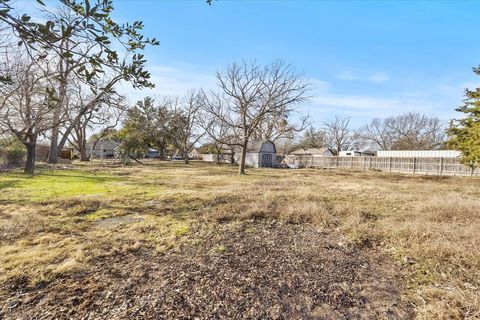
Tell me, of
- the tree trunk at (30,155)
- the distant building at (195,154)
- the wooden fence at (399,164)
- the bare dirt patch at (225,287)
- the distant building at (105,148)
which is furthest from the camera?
the distant building at (195,154)

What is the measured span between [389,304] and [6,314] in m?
3.40

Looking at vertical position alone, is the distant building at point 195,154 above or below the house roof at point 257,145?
below

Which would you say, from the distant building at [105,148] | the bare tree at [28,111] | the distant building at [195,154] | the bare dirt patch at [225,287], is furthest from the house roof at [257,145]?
the distant building at [195,154]

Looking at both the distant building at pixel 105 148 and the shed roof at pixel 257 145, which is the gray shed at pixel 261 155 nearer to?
the shed roof at pixel 257 145

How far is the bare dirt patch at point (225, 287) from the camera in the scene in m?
2.36

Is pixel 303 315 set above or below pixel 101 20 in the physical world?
below

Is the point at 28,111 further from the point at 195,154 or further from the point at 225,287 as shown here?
the point at 195,154

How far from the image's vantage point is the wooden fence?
21188 millimetres

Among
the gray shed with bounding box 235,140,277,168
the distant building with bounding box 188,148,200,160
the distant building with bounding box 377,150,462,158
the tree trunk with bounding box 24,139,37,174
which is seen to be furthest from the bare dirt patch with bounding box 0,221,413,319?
the distant building with bounding box 188,148,200,160

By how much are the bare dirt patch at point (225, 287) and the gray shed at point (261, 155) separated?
28.1 m

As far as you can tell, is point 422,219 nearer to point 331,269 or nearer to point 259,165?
point 331,269

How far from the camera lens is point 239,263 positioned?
335 cm

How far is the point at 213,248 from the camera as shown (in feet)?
12.6

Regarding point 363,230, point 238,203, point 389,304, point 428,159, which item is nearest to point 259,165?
point 428,159
